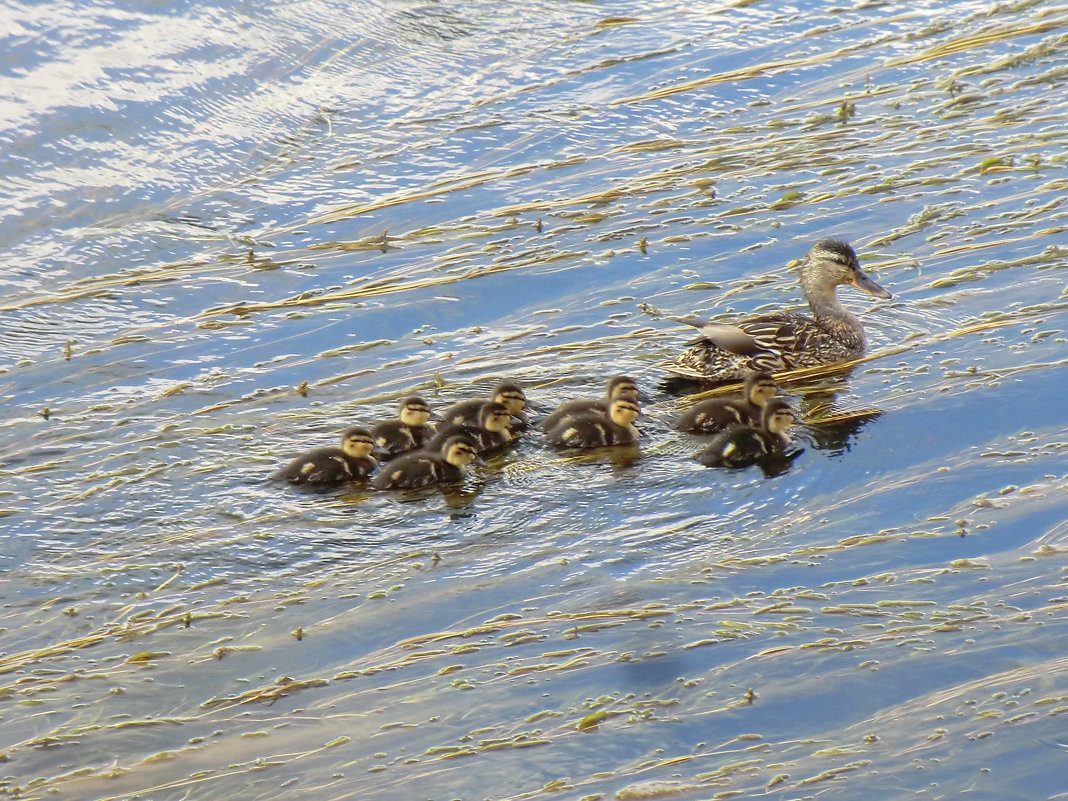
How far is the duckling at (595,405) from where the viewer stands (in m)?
5.68

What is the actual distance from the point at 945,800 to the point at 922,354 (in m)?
2.91

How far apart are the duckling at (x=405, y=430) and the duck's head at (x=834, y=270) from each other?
6.59 feet

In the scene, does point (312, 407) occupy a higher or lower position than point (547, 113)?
lower

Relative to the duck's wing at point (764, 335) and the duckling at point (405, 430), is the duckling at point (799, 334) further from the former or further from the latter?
the duckling at point (405, 430)

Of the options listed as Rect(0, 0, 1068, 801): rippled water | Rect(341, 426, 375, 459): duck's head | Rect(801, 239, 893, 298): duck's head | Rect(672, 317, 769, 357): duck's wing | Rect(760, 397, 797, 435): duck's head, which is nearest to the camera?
Rect(0, 0, 1068, 801): rippled water

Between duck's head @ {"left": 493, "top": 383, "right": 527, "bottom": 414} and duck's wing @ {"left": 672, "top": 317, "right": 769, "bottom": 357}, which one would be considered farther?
duck's wing @ {"left": 672, "top": 317, "right": 769, "bottom": 357}

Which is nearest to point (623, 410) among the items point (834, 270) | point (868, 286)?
point (834, 270)

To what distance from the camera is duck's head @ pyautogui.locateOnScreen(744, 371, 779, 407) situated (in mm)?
5949

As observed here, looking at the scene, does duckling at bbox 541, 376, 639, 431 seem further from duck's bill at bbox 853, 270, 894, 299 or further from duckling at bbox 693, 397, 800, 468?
duck's bill at bbox 853, 270, 894, 299

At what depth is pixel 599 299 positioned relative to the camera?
686 cm

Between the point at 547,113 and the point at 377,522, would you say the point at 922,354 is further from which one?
the point at 547,113

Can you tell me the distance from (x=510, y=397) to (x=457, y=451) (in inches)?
16.9

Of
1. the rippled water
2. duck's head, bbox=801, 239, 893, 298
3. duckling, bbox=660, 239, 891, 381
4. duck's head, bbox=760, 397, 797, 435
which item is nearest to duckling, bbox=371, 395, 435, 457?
the rippled water


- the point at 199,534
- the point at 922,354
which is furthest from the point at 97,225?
the point at 922,354
